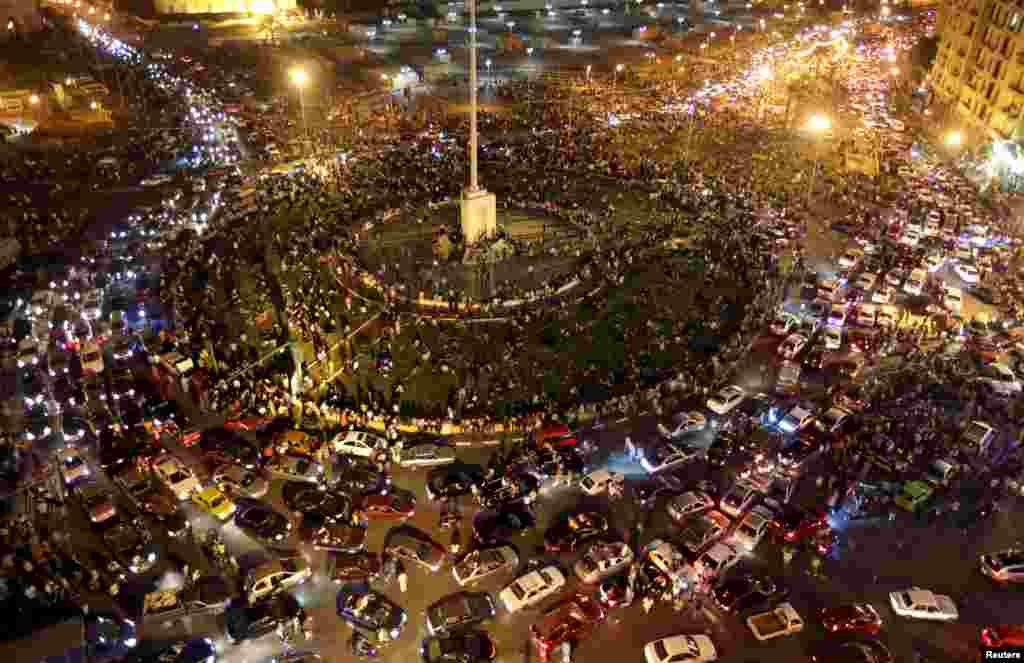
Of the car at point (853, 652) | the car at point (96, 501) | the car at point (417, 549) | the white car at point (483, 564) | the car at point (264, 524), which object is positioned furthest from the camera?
the car at point (96, 501)

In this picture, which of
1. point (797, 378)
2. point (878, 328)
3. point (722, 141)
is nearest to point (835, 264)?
point (878, 328)

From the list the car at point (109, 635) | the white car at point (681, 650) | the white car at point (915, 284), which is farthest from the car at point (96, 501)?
the white car at point (915, 284)

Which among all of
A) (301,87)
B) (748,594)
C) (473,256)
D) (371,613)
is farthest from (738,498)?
(301,87)

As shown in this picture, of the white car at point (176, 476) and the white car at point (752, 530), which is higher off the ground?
the white car at point (752, 530)

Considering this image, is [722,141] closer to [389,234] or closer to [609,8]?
[389,234]

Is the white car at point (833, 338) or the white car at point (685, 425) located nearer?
the white car at point (685, 425)

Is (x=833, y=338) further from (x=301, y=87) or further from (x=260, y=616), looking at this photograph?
(x=301, y=87)

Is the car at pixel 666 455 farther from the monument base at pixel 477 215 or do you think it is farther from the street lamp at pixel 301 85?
the street lamp at pixel 301 85
